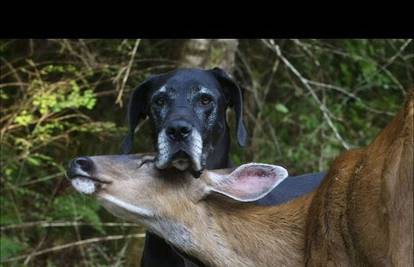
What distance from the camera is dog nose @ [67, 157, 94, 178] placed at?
675 cm

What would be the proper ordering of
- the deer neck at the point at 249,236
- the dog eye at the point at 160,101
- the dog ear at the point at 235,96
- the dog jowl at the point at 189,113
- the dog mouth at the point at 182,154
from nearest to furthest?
the deer neck at the point at 249,236 → the dog mouth at the point at 182,154 → the dog jowl at the point at 189,113 → the dog eye at the point at 160,101 → the dog ear at the point at 235,96

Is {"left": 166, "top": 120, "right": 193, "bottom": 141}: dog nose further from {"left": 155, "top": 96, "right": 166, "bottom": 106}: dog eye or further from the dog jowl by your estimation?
{"left": 155, "top": 96, "right": 166, "bottom": 106}: dog eye

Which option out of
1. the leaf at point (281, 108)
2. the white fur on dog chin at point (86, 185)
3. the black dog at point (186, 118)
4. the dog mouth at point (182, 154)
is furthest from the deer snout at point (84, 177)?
the leaf at point (281, 108)

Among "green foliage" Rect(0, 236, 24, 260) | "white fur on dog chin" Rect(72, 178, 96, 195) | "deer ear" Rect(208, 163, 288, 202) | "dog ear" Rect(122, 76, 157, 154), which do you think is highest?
"dog ear" Rect(122, 76, 157, 154)

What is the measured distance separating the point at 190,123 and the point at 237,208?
97 centimetres

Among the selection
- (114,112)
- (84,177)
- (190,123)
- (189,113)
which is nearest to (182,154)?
(190,123)

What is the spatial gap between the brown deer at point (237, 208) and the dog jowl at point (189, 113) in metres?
0.37

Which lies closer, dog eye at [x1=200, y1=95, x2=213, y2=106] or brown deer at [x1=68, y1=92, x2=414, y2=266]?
brown deer at [x1=68, y1=92, x2=414, y2=266]

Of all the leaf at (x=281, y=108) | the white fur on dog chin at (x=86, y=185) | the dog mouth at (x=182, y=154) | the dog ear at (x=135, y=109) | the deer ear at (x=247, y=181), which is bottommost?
the white fur on dog chin at (x=86, y=185)

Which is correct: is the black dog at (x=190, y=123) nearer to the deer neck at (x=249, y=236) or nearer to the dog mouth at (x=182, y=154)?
the dog mouth at (x=182, y=154)

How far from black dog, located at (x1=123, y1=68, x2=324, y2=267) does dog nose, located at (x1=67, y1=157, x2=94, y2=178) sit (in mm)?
586

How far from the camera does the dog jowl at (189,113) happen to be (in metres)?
7.46

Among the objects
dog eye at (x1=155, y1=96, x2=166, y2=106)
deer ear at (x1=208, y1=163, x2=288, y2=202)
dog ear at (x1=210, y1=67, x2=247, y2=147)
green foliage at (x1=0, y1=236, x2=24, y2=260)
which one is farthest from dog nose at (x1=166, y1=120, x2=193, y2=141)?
green foliage at (x1=0, y1=236, x2=24, y2=260)

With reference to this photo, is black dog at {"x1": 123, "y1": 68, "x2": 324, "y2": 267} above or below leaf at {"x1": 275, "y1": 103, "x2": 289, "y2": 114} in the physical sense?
below
